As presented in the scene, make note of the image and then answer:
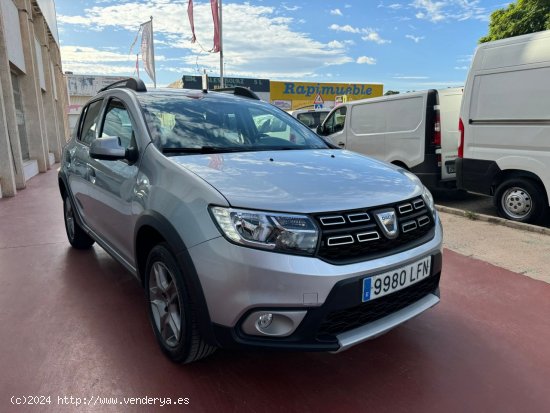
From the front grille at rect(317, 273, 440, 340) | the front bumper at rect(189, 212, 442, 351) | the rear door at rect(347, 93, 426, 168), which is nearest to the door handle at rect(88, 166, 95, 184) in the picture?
the front bumper at rect(189, 212, 442, 351)

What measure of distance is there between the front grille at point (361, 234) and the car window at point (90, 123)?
103 inches

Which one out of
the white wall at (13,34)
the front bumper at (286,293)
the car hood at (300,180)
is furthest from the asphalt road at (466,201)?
the white wall at (13,34)

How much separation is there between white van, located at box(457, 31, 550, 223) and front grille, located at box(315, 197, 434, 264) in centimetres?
391

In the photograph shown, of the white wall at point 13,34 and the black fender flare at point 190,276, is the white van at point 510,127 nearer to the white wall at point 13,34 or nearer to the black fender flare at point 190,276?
the black fender flare at point 190,276

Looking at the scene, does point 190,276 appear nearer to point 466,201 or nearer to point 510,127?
point 510,127

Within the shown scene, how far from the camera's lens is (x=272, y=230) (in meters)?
1.91

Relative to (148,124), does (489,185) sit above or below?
below

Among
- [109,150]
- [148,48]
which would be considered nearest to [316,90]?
[148,48]

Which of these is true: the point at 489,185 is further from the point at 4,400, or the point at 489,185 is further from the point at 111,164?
the point at 4,400

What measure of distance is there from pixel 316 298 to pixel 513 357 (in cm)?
154

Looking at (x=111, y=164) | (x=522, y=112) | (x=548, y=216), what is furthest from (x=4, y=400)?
(x=548, y=216)

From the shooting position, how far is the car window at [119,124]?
9.70ft

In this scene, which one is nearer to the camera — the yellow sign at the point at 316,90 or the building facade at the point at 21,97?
the building facade at the point at 21,97

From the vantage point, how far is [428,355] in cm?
257
